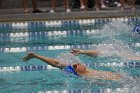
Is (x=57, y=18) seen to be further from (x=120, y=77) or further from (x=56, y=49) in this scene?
(x=120, y=77)

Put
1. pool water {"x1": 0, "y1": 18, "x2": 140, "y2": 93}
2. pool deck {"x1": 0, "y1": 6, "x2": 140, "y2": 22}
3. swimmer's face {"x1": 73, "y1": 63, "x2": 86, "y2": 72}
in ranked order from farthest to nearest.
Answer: pool deck {"x1": 0, "y1": 6, "x2": 140, "y2": 22}
pool water {"x1": 0, "y1": 18, "x2": 140, "y2": 93}
swimmer's face {"x1": 73, "y1": 63, "x2": 86, "y2": 72}

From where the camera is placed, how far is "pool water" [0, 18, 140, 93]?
181 inches

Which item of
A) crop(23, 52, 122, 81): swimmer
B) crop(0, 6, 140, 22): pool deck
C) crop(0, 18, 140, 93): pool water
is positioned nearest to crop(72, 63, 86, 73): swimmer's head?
crop(23, 52, 122, 81): swimmer

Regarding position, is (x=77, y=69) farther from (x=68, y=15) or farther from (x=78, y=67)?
(x=68, y=15)

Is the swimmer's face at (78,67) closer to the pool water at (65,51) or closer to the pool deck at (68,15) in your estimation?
the pool water at (65,51)

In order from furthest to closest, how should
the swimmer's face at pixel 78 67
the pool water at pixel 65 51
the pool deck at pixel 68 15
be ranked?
1. the pool deck at pixel 68 15
2. the pool water at pixel 65 51
3. the swimmer's face at pixel 78 67

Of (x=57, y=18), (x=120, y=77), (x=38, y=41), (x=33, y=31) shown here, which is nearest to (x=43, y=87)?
(x=120, y=77)

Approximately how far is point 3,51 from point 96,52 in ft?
6.28

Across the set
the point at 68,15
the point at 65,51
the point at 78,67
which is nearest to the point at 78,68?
the point at 78,67

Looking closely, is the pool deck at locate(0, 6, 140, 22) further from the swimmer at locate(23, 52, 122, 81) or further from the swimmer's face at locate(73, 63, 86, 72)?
the swimmer's face at locate(73, 63, 86, 72)

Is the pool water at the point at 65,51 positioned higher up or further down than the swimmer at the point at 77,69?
further down

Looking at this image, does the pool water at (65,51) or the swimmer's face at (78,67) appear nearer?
the swimmer's face at (78,67)

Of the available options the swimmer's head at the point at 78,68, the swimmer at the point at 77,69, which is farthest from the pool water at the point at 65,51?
the swimmer's head at the point at 78,68

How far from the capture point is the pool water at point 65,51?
15.1 feet
